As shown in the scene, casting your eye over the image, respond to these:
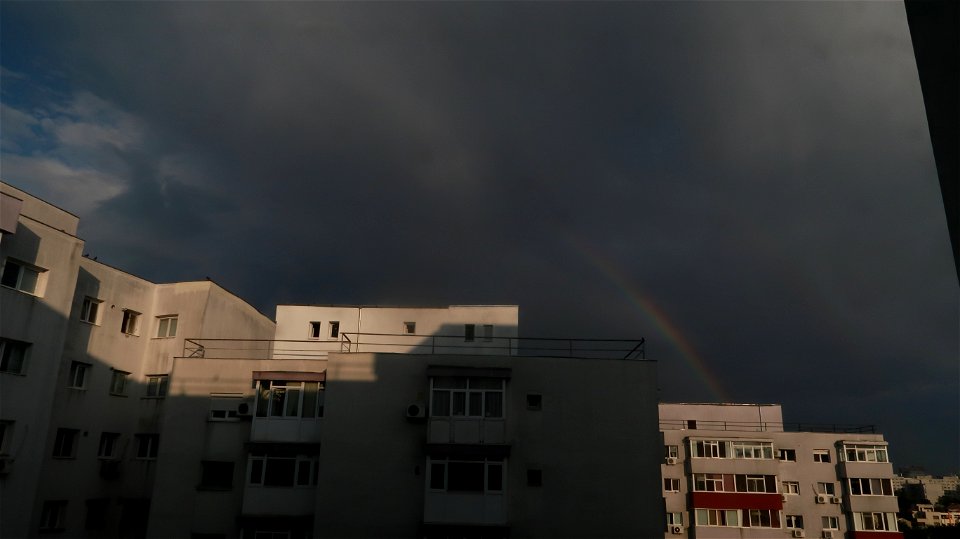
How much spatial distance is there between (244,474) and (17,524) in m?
8.26

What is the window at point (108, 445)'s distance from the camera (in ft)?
98.3

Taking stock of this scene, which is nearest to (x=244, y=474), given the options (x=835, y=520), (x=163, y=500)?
(x=163, y=500)

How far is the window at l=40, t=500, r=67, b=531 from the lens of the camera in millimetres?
26375

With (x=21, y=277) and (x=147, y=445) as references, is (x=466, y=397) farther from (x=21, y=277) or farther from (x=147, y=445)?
(x=147, y=445)

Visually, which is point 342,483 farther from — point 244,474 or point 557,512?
point 557,512

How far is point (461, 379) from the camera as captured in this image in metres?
23.2

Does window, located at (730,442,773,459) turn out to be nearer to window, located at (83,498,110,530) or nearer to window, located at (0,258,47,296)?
window, located at (83,498,110,530)

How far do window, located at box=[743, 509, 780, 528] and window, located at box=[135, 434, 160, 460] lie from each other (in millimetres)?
41996

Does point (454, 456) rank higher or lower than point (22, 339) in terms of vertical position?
lower

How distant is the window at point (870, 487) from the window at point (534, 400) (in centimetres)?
4126

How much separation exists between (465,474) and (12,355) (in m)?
17.7

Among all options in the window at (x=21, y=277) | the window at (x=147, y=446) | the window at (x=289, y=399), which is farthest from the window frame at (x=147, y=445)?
the window at (x=289, y=399)

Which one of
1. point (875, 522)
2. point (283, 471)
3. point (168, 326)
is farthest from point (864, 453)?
point (168, 326)

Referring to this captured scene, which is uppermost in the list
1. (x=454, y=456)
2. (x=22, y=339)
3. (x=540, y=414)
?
(x=22, y=339)
